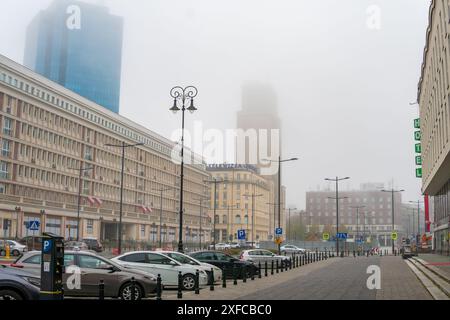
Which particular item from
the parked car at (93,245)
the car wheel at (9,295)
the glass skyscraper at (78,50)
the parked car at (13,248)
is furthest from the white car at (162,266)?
the glass skyscraper at (78,50)

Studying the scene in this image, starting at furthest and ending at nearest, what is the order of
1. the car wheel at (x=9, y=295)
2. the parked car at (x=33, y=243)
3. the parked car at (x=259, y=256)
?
1. the parked car at (x=33, y=243)
2. the parked car at (x=259, y=256)
3. the car wheel at (x=9, y=295)

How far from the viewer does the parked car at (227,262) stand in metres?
25.1

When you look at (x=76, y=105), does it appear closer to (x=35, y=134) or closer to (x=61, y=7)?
(x=35, y=134)

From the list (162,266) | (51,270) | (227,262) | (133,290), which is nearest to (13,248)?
(227,262)

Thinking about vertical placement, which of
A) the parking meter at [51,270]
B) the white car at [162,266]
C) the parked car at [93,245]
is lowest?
the parked car at [93,245]

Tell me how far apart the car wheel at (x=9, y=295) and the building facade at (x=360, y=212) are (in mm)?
148720

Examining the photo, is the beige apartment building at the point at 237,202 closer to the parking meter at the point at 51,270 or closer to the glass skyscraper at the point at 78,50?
the glass skyscraper at the point at 78,50

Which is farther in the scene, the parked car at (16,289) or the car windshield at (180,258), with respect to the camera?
the car windshield at (180,258)

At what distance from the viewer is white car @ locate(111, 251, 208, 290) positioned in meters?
19.6

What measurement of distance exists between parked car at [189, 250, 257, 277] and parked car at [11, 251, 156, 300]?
8.70 metres

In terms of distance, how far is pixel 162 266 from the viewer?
19703 millimetres

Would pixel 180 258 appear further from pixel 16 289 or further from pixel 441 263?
pixel 441 263

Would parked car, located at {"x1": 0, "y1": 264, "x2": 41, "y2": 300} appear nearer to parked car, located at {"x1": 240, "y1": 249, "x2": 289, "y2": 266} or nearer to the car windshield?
the car windshield

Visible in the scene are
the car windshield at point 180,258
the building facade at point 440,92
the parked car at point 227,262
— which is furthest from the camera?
the building facade at point 440,92
